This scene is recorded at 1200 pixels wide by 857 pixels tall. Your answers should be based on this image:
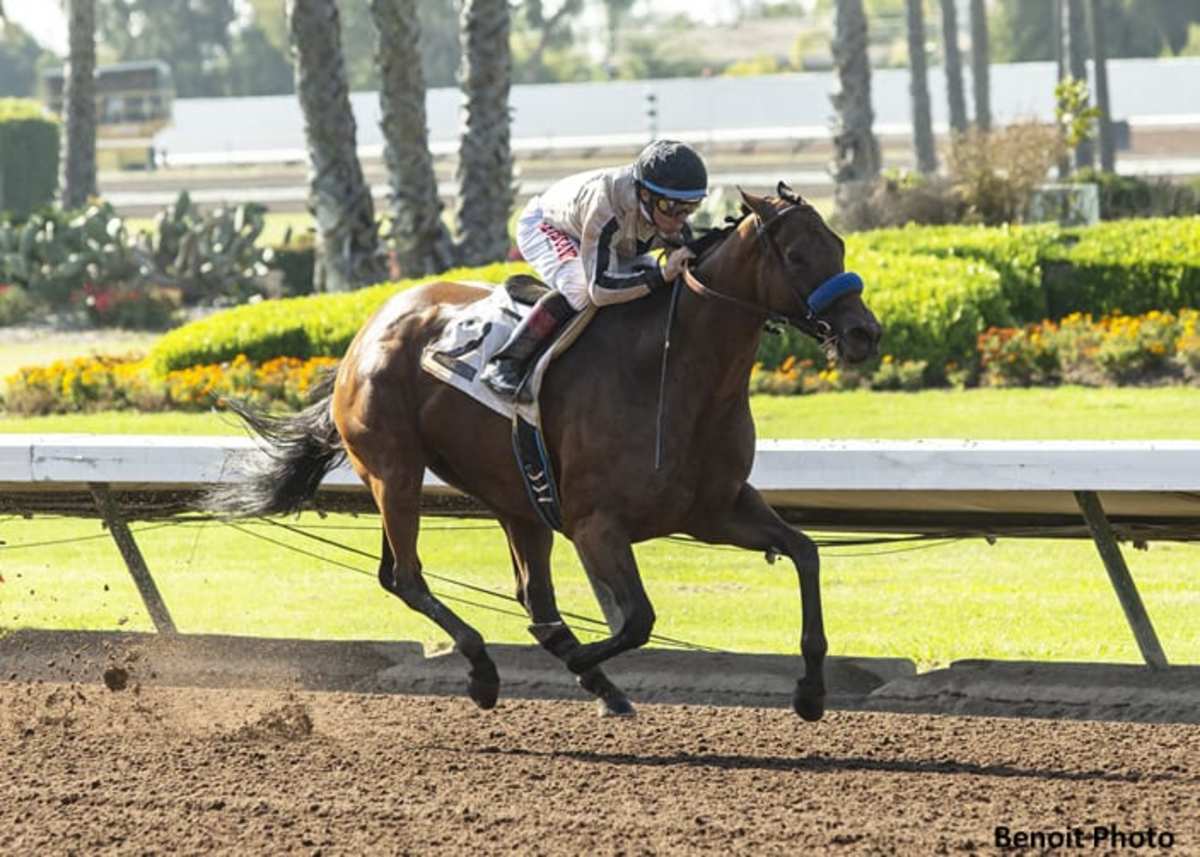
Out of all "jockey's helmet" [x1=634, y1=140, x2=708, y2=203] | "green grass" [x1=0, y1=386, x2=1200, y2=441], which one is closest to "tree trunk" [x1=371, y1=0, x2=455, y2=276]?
"green grass" [x1=0, y1=386, x2=1200, y2=441]

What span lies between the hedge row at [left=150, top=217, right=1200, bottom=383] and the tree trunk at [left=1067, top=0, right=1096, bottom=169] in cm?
1898

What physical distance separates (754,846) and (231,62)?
81898 mm

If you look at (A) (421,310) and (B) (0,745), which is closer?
(B) (0,745)

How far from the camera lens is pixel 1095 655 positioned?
758 centimetres

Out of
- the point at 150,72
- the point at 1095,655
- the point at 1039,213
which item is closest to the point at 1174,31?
the point at 150,72

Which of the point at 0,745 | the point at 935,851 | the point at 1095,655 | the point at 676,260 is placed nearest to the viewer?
the point at 935,851

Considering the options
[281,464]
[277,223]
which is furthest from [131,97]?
[281,464]

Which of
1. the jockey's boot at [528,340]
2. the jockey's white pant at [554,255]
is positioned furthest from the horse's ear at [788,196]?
the jockey's boot at [528,340]

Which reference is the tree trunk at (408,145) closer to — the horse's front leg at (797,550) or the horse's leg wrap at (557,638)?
the horse's leg wrap at (557,638)

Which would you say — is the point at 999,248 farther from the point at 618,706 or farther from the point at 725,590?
the point at 618,706

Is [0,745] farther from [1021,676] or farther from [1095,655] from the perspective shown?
[1095,655]

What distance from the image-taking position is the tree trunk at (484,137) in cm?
1711

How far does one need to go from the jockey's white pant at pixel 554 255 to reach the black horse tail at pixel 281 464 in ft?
3.61

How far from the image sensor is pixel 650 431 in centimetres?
604
